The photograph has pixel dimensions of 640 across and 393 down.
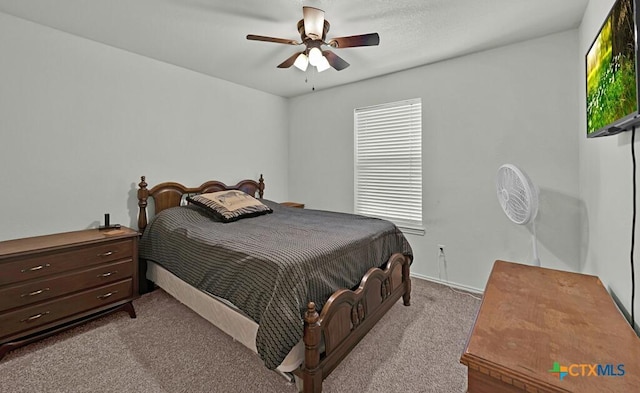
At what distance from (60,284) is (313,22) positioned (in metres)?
2.70

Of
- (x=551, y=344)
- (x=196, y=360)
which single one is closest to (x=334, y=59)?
(x=551, y=344)

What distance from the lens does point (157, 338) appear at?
7.07ft

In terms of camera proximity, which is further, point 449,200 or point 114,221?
point 449,200

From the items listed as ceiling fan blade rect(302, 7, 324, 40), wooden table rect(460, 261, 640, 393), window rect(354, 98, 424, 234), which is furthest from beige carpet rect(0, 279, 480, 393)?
→ ceiling fan blade rect(302, 7, 324, 40)

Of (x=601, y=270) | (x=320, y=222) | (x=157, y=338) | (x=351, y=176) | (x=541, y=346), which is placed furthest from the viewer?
(x=351, y=176)

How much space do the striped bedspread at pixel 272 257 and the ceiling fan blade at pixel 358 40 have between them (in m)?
1.44

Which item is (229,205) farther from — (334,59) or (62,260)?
(334,59)

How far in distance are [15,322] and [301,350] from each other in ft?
6.71

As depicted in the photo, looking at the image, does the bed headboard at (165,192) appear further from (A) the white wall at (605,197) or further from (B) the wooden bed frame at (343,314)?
(A) the white wall at (605,197)

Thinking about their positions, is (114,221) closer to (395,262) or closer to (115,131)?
(115,131)

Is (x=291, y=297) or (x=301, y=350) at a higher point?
(x=291, y=297)

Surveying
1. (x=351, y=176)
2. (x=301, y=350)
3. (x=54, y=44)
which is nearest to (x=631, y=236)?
(x=301, y=350)

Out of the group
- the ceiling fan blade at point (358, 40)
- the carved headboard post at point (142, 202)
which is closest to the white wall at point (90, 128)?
the carved headboard post at point (142, 202)

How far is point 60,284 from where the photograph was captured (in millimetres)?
A: 2127
